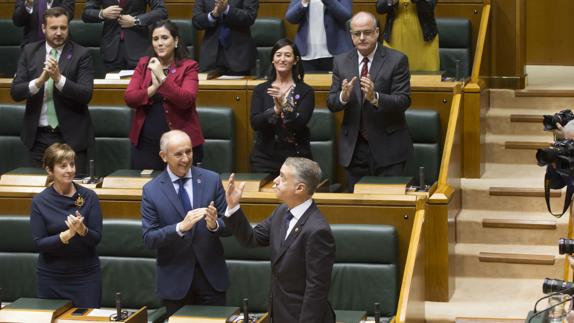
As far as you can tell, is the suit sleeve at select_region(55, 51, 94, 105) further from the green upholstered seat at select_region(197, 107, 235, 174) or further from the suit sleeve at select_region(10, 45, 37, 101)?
the green upholstered seat at select_region(197, 107, 235, 174)

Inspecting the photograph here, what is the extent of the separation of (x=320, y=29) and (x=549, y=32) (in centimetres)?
171

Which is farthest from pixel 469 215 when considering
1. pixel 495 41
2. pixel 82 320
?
pixel 82 320

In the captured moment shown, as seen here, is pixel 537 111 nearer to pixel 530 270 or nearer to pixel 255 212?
pixel 530 270

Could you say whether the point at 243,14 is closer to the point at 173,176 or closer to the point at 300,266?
the point at 173,176

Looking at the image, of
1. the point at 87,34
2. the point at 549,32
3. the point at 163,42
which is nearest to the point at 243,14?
the point at 163,42

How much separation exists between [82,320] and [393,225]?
0.97 m

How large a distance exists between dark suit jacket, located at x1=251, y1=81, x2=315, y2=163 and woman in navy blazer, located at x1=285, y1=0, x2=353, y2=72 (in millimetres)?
693

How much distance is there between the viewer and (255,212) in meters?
3.66

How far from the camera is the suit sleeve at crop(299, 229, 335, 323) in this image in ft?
9.47

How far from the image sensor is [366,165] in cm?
393

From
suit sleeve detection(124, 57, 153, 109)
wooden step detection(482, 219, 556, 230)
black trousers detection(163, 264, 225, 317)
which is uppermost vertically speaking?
suit sleeve detection(124, 57, 153, 109)

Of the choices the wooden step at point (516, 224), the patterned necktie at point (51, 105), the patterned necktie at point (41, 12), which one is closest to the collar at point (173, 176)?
the patterned necktie at point (51, 105)

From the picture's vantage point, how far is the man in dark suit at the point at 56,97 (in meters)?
4.04

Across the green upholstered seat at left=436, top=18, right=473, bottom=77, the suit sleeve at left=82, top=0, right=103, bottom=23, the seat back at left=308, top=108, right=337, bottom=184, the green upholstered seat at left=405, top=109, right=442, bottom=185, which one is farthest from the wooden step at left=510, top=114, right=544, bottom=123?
the suit sleeve at left=82, top=0, right=103, bottom=23
